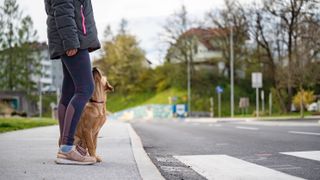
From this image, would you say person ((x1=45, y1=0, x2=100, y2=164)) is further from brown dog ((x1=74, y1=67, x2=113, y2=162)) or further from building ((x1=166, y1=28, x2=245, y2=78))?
building ((x1=166, y1=28, x2=245, y2=78))

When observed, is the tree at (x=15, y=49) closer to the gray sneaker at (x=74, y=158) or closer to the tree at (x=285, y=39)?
the tree at (x=285, y=39)

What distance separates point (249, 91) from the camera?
67.5 m

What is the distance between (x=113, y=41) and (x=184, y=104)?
803 inches

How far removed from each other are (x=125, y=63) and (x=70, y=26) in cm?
6763

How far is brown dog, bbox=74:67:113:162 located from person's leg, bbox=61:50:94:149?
15 cm

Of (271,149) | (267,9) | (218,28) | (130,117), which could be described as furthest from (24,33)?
(271,149)

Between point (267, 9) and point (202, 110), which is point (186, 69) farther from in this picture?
point (267, 9)

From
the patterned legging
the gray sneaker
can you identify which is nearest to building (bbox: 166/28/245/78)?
the patterned legging

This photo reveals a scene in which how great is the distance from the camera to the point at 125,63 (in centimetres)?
7275

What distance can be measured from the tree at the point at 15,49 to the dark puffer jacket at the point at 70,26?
52.9m

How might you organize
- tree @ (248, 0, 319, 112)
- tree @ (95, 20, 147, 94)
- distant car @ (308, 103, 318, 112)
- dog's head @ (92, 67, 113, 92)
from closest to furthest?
dog's head @ (92, 67, 113, 92)
tree @ (248, 0, 319, 112)
distant car @ (308, 103, 318, 112)
tree @ (95, 20, 147, 94)

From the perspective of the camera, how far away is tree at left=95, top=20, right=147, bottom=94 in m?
72.4

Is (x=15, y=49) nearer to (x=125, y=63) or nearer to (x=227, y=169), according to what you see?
(x=125, y=63)

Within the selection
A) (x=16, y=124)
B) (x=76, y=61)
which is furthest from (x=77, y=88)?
(x=16, y=124)
